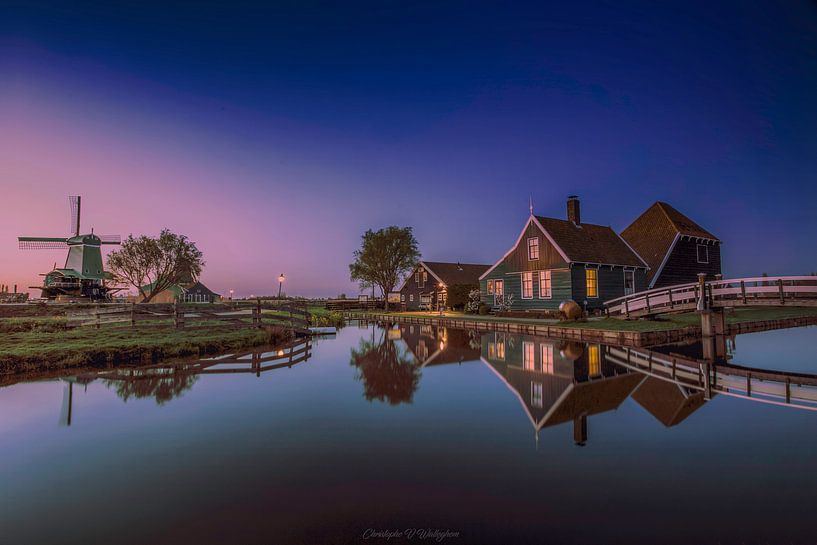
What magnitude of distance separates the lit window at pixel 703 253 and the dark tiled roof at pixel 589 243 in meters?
7.51

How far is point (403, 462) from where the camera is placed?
217 inches

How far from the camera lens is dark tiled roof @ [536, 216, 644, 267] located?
92.3 feet

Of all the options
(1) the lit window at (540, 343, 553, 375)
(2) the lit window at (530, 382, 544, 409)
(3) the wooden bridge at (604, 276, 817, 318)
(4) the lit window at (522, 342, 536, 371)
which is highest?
(3) the wooden bridge at (604, 276, 817, 318)

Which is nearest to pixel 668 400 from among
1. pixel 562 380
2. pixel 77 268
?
pixel 562 380

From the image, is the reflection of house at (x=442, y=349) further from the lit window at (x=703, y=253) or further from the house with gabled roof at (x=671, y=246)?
the lit window at (x=703, y=253)

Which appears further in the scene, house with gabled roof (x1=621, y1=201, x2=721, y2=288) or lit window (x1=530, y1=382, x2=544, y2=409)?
house with gabled roof (x1=621, y1=201, x2=721, y2=288)

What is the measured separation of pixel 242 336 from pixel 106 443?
11483mm

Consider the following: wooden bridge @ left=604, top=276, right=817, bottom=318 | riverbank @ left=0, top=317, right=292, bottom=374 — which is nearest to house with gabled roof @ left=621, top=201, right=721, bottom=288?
wooden bridge @ left=604, top=276, right=817, bottom=318

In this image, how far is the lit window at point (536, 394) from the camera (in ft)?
27.9

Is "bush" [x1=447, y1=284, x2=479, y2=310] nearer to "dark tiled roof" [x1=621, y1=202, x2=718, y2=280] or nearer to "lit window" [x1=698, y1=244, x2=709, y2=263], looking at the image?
"dark tiled roof" [x1=621, y1=202, x2=718, y2=280]

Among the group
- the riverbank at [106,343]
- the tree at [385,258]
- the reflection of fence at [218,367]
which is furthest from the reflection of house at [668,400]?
the tree at [385,258]

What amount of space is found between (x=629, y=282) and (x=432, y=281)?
74.8 feet

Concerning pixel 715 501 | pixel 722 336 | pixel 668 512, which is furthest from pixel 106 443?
pixel 722 336

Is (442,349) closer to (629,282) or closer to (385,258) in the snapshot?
(629,282)
